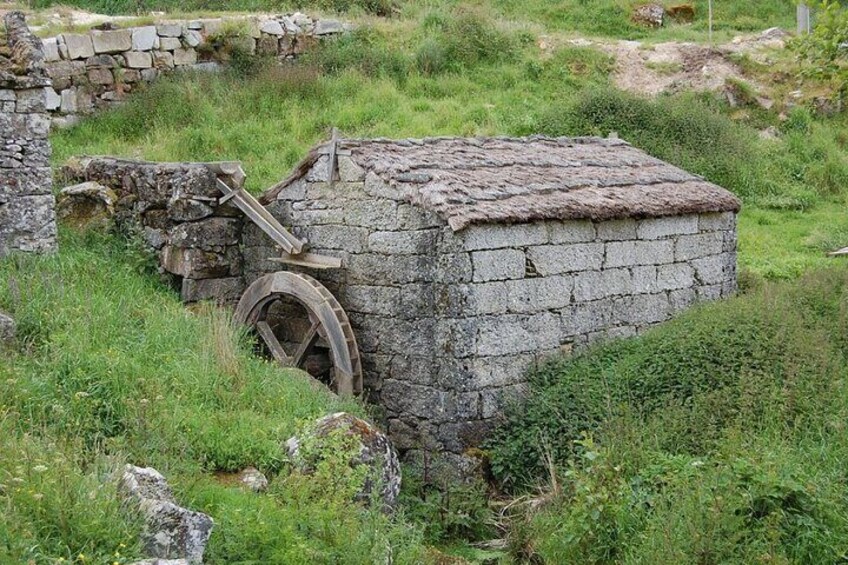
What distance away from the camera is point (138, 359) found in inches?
326

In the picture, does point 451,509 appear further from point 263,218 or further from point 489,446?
point 263,218

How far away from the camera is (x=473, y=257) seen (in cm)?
900

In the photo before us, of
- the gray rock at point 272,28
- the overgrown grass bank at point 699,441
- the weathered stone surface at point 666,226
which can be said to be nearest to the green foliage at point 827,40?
the weathered stone surface at point 666,226

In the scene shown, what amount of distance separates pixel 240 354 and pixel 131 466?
276cm

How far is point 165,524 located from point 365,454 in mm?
2227

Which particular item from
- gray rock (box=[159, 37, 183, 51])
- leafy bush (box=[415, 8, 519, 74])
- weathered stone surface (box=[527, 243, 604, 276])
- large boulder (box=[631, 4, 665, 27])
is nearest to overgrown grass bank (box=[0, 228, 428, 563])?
weathered stone surface (box=[527, 243, 604, 276])

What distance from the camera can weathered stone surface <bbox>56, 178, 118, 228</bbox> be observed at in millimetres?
11500

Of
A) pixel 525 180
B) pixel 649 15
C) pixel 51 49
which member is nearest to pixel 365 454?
pixel 525 180

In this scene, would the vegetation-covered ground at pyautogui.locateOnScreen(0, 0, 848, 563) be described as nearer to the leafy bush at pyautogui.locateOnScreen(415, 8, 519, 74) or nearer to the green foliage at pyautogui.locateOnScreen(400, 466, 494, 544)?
the green foliage at pyautogui.locateOnScreen(400, 466, 494, 544)

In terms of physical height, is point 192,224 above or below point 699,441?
above

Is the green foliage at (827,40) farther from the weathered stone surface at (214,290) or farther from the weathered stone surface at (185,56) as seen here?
the weathered stone surface at (185,56)

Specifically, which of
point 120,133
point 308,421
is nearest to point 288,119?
point 120,133

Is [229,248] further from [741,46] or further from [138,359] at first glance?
[741,46]

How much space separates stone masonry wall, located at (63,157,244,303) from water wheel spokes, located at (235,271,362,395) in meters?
0.52
